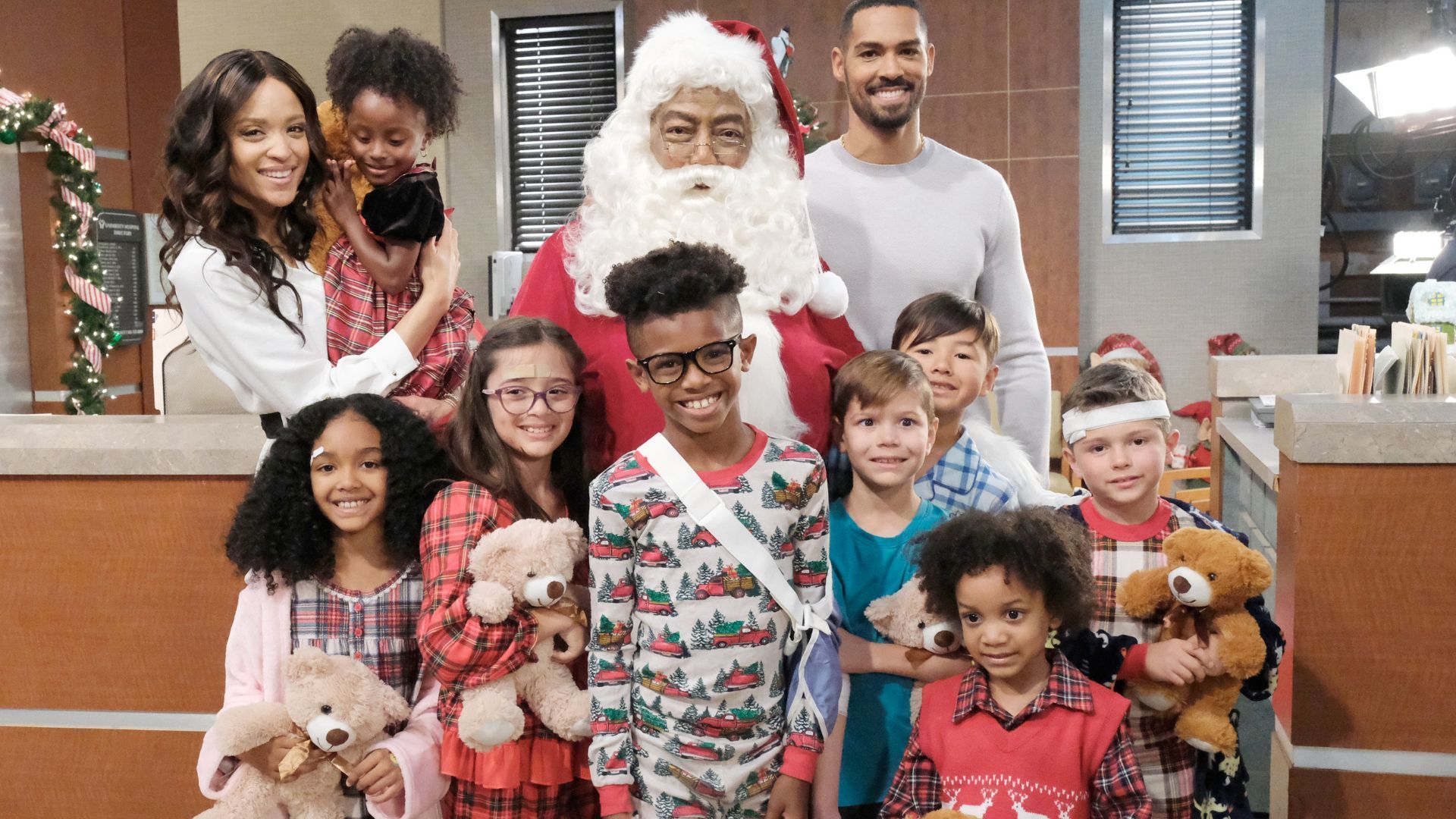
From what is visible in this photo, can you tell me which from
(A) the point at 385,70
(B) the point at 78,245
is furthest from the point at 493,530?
(B) the point at 78,245

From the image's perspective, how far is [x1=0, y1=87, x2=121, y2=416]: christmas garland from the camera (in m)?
5.60

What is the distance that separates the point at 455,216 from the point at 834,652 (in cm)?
626

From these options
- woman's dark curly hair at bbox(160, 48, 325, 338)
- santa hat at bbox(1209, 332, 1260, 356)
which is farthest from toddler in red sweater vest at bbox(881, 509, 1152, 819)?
santa hat at bbox(1209, 332, 1260, 356)

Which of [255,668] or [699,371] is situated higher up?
[699,371]

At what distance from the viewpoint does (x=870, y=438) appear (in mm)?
1938

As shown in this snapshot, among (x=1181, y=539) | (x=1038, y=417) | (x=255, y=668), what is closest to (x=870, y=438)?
(x=1181, y=539)

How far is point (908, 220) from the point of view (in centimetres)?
273

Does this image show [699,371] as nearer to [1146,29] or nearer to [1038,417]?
[1038,417]

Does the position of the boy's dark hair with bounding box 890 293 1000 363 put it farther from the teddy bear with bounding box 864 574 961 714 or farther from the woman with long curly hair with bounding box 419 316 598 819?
the woman with long curly hair with bounding box 419 316 598 819

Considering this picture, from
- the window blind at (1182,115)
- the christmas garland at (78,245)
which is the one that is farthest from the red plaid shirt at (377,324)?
the window blind at (1182,115)

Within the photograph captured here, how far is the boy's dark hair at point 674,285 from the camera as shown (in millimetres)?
1713

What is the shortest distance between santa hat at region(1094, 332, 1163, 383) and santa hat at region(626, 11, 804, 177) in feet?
15.2

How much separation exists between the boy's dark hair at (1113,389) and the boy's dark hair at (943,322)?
0.22m

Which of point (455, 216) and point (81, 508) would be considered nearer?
point (81, 508)
